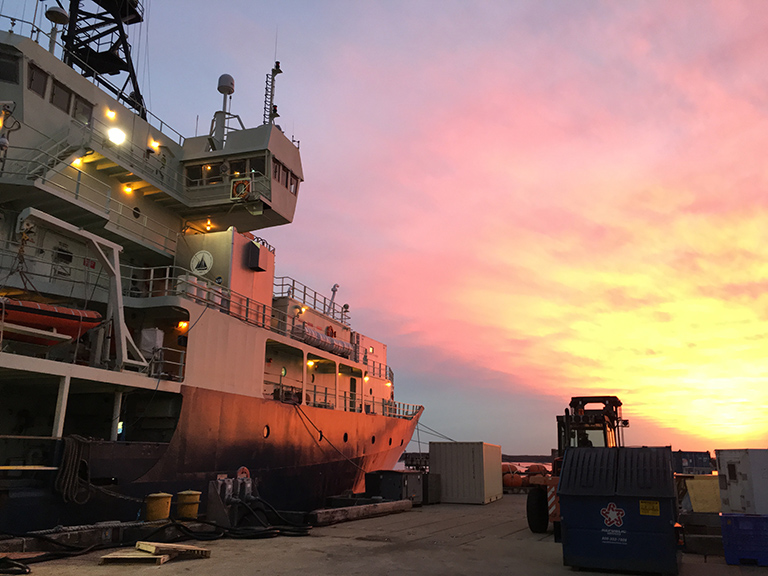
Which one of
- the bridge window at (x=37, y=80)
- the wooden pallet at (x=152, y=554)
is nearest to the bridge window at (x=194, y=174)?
the bridge window at (x=37, y=80)

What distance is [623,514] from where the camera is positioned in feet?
33.8

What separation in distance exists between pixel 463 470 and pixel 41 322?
1843 centimetres

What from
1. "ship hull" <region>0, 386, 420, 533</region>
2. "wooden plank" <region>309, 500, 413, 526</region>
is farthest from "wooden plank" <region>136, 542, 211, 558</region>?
"wooden plank" <region>309, 500, 413, 526</region>

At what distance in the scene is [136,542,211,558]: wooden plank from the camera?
10956 mm

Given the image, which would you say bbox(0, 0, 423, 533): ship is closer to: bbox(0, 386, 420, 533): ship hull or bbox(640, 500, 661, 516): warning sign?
bbox(0, 386, 420, 533): ship hull

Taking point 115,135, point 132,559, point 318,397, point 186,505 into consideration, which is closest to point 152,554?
point 132,559

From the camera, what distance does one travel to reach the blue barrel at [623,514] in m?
10.0

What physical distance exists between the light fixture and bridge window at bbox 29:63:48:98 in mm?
2006

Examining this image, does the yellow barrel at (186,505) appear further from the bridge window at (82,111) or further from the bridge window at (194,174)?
the bridge window at (194,174)

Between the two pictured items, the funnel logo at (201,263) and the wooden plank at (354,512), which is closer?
the wooden plank at (354,512)

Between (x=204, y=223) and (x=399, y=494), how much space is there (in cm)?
1283

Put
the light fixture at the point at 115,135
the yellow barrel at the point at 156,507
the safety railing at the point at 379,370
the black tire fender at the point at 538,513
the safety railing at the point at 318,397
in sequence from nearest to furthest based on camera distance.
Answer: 1. the yellow barrel at the point at 156,507
2. the black tire fender at the point at 538,513
3. the light fixture at the point at 115,135
4. the safety railing at the point at 318,397
5. the safety railing at the point at 379,370

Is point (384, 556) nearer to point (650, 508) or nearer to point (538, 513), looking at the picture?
point (650, 508)

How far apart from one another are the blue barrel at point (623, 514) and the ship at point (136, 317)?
9636 millimetres
